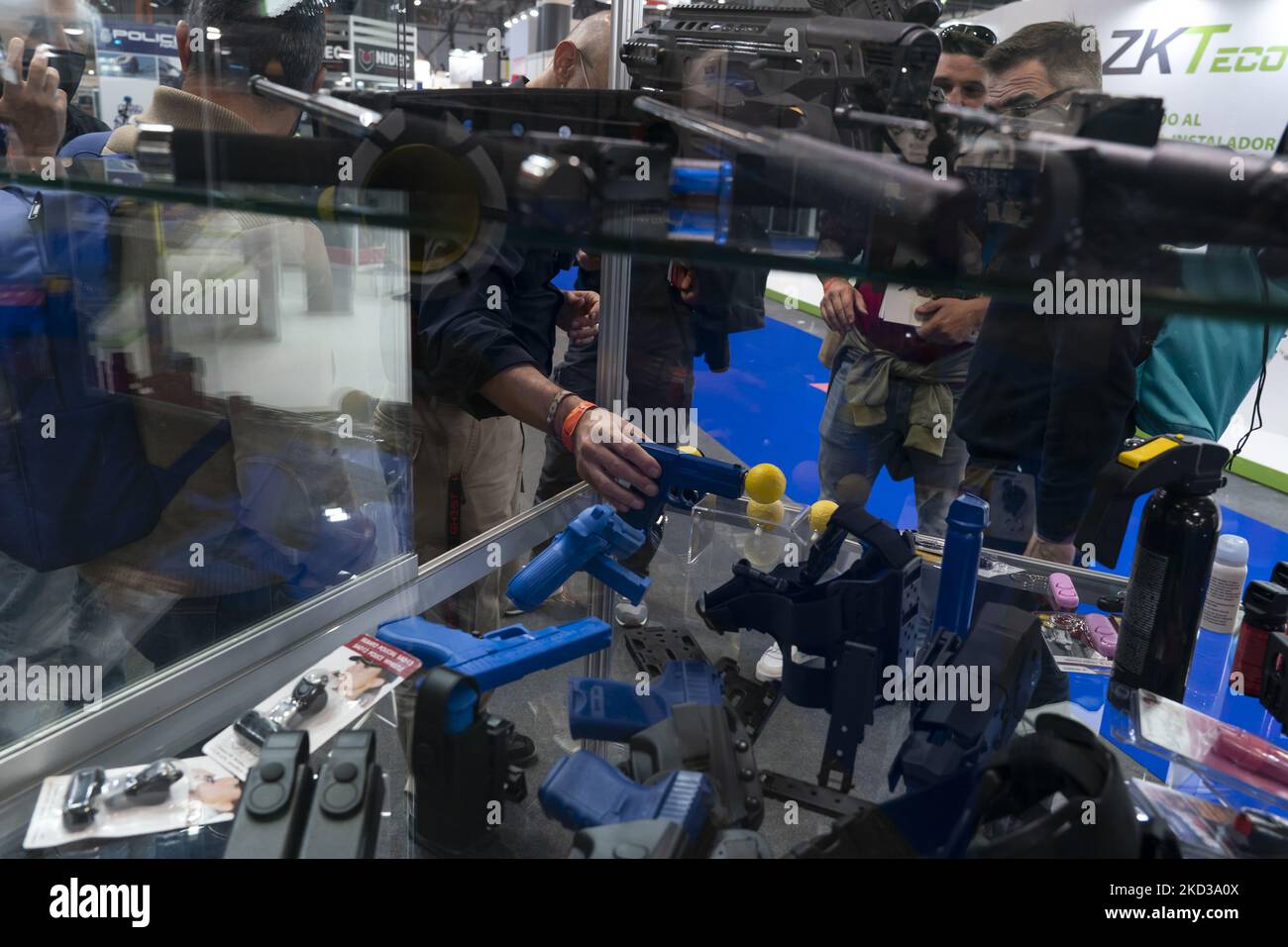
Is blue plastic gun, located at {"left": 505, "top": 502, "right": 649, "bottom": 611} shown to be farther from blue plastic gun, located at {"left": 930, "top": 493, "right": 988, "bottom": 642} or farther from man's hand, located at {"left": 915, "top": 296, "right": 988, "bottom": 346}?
man's hand, located at {"left": 915, "top": 296, "right": 988, "bottom": 346}

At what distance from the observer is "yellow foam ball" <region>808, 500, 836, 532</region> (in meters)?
1.23

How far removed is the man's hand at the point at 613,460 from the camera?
44.4 inches

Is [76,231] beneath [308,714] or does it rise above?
above

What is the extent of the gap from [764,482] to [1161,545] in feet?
1.60

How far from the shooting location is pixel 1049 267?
0.47 metres

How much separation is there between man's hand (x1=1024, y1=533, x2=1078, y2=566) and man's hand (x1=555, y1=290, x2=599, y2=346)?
93 cm

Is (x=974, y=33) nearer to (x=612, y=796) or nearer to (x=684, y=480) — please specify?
(x=684, y=480)

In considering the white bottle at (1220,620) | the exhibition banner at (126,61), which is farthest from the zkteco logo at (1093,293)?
the exhibition banner at (126,61)

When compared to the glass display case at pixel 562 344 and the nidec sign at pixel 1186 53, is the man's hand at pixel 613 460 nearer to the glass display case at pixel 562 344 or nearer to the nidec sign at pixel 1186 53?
the glass display case at pixel 562 344

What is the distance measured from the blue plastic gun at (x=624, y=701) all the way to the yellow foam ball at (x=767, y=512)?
0.55 metres
